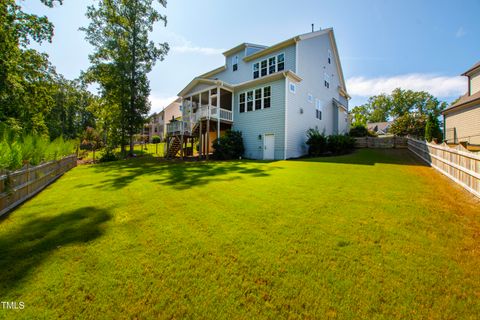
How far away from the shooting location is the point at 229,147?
14.9m

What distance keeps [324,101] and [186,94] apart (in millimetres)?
12904

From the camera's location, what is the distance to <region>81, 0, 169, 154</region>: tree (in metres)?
18.2

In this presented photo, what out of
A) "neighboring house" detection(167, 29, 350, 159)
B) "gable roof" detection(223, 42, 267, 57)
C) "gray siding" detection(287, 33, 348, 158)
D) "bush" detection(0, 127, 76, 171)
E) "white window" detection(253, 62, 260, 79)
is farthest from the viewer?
"gable roof" detection(223, 42, 267, 57)

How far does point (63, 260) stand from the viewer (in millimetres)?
2680

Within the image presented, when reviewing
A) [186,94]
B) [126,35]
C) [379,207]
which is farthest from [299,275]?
[126,35]

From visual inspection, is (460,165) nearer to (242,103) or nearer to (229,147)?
(229,147)

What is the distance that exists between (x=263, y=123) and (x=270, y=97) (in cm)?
191

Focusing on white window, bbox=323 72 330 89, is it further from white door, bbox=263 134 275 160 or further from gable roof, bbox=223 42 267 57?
white door, bbox=263 134 275 160

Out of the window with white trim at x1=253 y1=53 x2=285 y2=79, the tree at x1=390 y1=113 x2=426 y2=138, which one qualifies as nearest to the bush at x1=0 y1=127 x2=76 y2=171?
the window with white trim at x1=253 y1=53 x2=285 y2=79

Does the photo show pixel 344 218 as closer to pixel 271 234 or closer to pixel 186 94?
pixel 271 234

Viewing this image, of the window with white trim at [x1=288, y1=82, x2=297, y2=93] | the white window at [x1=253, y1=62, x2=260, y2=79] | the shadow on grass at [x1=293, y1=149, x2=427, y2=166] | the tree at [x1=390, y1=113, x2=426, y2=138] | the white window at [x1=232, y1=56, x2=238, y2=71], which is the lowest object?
the shadow on grass at [x1=293, y1=149, x2=427, y2=166]

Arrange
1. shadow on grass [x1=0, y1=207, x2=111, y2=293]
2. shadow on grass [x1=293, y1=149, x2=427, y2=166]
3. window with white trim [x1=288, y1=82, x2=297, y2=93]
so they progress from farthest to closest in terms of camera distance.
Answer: window with white trim [x1=288, y1=82, x2=297, y2=93]
shadow on grass [x1=293, y1=149, x2=427, y2=166]
shadow on grass [x1=0, y1=207, x2=111, y2=293]

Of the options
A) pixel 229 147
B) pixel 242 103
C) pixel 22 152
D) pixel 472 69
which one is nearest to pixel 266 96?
pixel 242 103

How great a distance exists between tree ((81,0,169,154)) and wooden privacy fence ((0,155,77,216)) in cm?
1199
